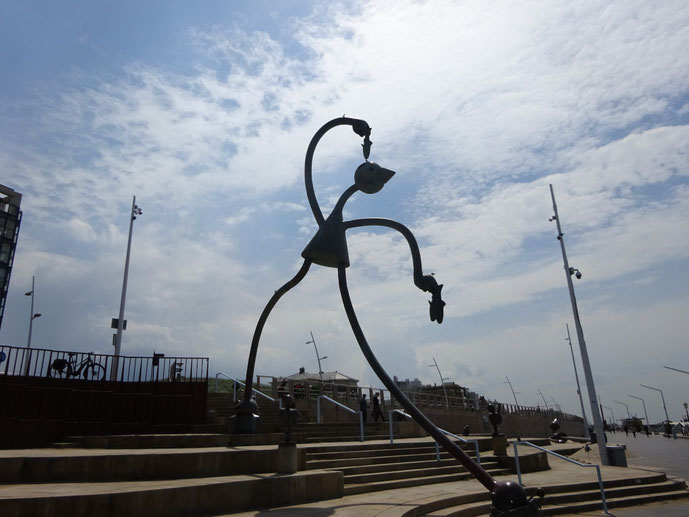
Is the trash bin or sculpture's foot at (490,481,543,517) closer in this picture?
sculpture's foot at (490,481,543,517)

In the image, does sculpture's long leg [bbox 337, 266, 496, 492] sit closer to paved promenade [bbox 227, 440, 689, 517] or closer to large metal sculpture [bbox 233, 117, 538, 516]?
large metal sculpture [bbox 233, 117, 538, 516]

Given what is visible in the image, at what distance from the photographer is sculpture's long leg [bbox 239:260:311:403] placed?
902 cm

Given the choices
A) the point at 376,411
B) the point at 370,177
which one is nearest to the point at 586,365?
the point at 376,411

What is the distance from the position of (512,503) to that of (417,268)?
14.2 feet

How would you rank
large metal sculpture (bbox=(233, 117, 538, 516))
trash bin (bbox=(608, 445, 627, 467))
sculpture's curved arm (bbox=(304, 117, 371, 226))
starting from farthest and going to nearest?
trash bin (bbox=(608, 445, 627, 467)) → sculpture's curved arm (bbox=(304, 117, 371, 226)) → large metal sculpture (bbox=(233, 117, 538, 516))

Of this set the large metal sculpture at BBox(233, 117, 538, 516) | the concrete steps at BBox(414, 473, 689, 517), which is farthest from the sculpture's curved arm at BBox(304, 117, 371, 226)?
the concrete steps at BBox(414, 473, 689, 517)

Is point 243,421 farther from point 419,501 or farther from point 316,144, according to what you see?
point 316,144

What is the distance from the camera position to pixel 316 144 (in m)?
10.1

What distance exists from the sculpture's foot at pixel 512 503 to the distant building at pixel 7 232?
56.2 meters

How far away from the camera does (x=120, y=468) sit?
21.9 feet

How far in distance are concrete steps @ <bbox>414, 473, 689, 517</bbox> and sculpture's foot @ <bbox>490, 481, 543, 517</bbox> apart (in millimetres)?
1535

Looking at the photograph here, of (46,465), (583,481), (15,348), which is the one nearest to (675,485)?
(583,481)

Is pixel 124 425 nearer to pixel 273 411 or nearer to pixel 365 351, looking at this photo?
pixel 273 411

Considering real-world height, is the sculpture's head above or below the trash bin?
above
